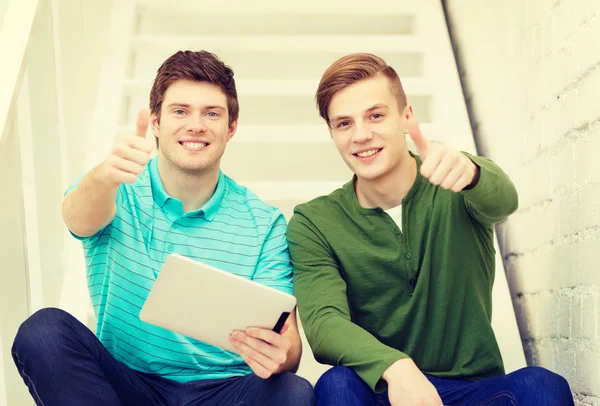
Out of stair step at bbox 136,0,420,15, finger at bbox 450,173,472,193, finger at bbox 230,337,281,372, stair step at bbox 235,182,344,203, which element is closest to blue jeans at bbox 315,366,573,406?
finger at bbox 230,337,281,372

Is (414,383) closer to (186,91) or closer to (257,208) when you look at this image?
(257,208)

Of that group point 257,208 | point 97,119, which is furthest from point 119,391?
point 97,119

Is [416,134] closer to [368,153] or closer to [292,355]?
[368,153]

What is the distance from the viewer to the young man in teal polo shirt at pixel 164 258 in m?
1.40

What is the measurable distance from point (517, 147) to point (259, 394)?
40.5 inches

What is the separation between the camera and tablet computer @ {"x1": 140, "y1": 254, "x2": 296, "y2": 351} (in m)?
1.31

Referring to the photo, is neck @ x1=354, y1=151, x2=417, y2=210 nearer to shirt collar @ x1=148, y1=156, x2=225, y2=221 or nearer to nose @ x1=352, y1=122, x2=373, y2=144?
nose @ x1=352, y1=122, x2=373, y2=144

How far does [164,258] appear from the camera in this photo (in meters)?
1.64

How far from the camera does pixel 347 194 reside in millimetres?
1770

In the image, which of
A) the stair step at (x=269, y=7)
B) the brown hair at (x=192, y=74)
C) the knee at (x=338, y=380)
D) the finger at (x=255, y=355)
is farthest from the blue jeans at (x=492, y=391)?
the stair step at (x=269, y=7)

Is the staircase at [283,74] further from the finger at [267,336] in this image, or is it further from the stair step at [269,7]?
the finger at [267,336]

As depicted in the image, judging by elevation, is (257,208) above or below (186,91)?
below

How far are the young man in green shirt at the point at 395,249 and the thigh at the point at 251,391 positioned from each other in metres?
0.10

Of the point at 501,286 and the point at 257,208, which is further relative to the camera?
the point at 501,286
